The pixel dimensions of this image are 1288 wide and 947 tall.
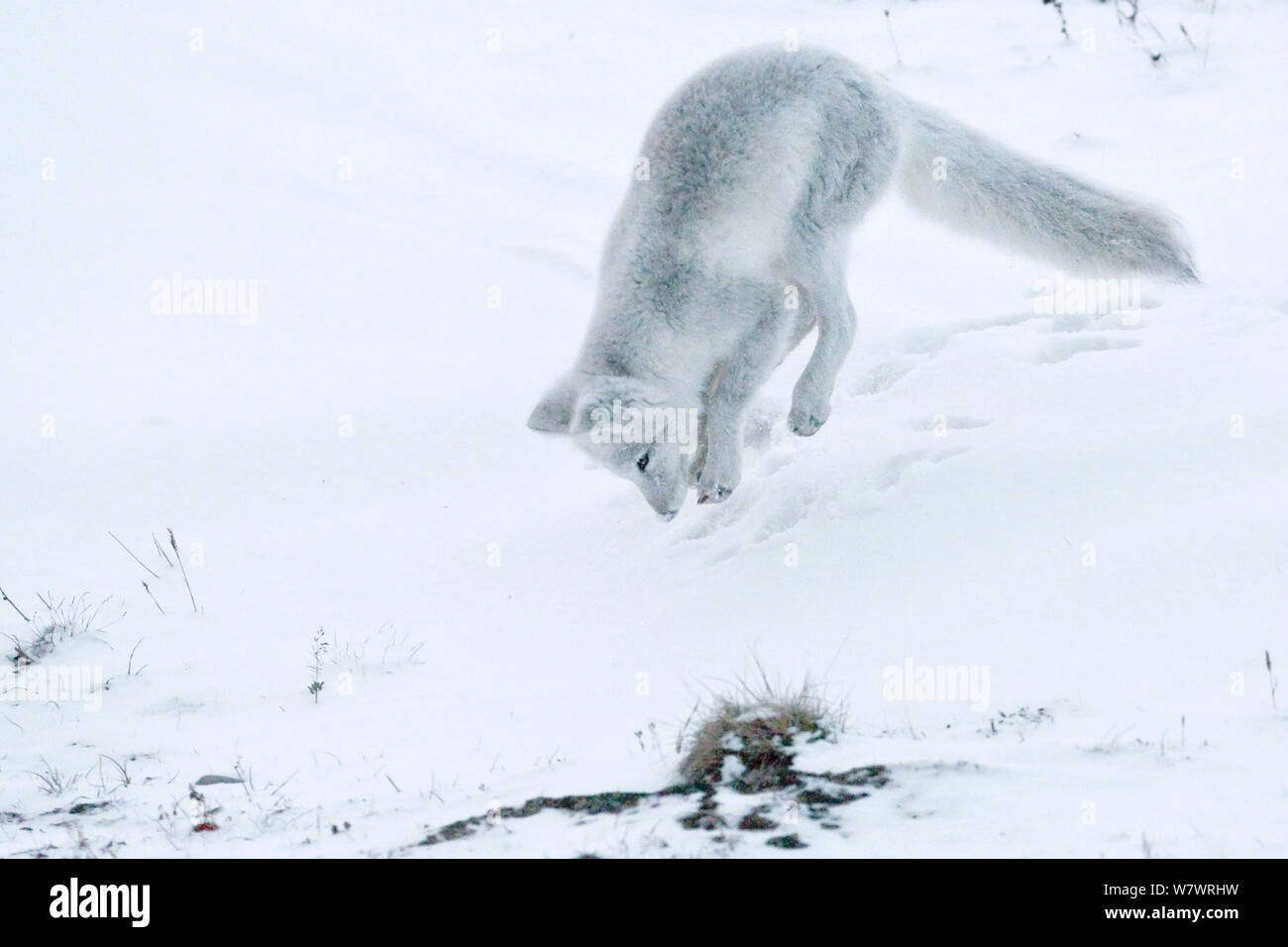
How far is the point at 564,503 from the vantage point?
684 centimetres

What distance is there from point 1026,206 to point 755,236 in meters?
1.42

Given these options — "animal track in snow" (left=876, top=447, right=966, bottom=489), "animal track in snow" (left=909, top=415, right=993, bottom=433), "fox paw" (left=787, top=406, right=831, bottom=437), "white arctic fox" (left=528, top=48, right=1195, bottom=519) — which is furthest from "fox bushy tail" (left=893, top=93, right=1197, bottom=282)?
"fox paw" (left=787, top=406, right=831, bottom=437)

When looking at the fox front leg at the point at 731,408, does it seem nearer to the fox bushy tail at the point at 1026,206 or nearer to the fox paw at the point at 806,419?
the fox paw at the point at 806,419

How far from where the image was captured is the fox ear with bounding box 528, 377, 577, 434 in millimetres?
4949

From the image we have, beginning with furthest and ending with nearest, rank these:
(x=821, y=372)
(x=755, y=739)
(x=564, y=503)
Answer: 1. (x=564, y=503)
2. (x=821, y=372)
3. (x=755, y=739)

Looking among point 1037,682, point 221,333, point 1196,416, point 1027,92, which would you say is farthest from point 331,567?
point 1027,92

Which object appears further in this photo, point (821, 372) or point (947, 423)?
point (947, 423)

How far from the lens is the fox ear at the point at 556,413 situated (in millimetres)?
4949

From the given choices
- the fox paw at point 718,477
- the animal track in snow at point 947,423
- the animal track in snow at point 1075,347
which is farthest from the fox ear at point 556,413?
the animal track in snow at point 1075,347

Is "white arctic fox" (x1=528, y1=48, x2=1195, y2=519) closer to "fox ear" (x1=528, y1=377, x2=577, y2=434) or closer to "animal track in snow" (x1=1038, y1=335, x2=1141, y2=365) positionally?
"fox ear" (x1=528, y1=377, x2=577, y2=434)

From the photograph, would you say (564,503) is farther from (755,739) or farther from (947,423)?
(755,739)

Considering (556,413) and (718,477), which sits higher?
(556,413)

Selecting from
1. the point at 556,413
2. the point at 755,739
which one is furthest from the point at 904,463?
the point at 755,739

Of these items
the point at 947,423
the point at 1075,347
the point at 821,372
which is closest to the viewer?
the point at 821,372
